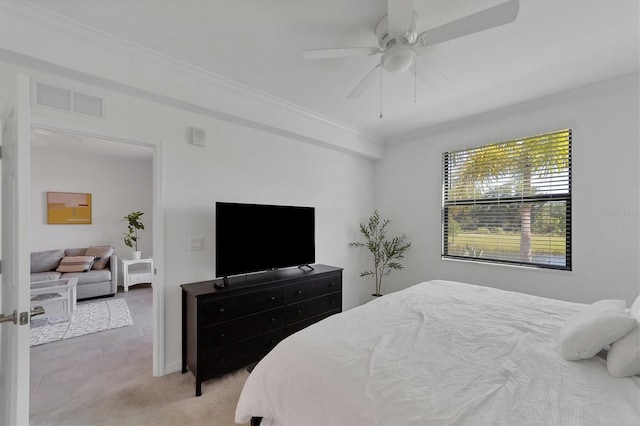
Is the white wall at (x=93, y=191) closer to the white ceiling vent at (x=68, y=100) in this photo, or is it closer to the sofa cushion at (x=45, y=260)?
the sofa cushion at (x=45, y=260)

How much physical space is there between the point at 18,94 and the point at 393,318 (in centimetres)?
208

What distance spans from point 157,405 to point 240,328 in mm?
742

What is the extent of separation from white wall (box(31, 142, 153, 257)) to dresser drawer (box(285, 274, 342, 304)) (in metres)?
4.62

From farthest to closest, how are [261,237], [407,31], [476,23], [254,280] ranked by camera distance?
[261,237], [254,280], [407,31], [476,23]

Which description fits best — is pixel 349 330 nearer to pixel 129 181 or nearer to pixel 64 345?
pixel 64 345

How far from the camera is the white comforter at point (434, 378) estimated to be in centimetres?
91

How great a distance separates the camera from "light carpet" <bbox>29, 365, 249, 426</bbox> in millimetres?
1856

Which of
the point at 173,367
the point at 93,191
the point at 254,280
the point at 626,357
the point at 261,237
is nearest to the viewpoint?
the point at 626,357

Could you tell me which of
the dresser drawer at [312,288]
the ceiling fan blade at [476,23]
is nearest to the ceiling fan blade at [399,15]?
the ceiling fan blade at [476,23]

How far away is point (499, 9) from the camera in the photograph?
4.38 feet

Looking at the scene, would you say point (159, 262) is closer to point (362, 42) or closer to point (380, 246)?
point (362, 42)

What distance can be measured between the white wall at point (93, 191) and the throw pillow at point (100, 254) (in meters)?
0.43

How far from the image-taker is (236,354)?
2361mm

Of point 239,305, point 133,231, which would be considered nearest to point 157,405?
point 239,305
